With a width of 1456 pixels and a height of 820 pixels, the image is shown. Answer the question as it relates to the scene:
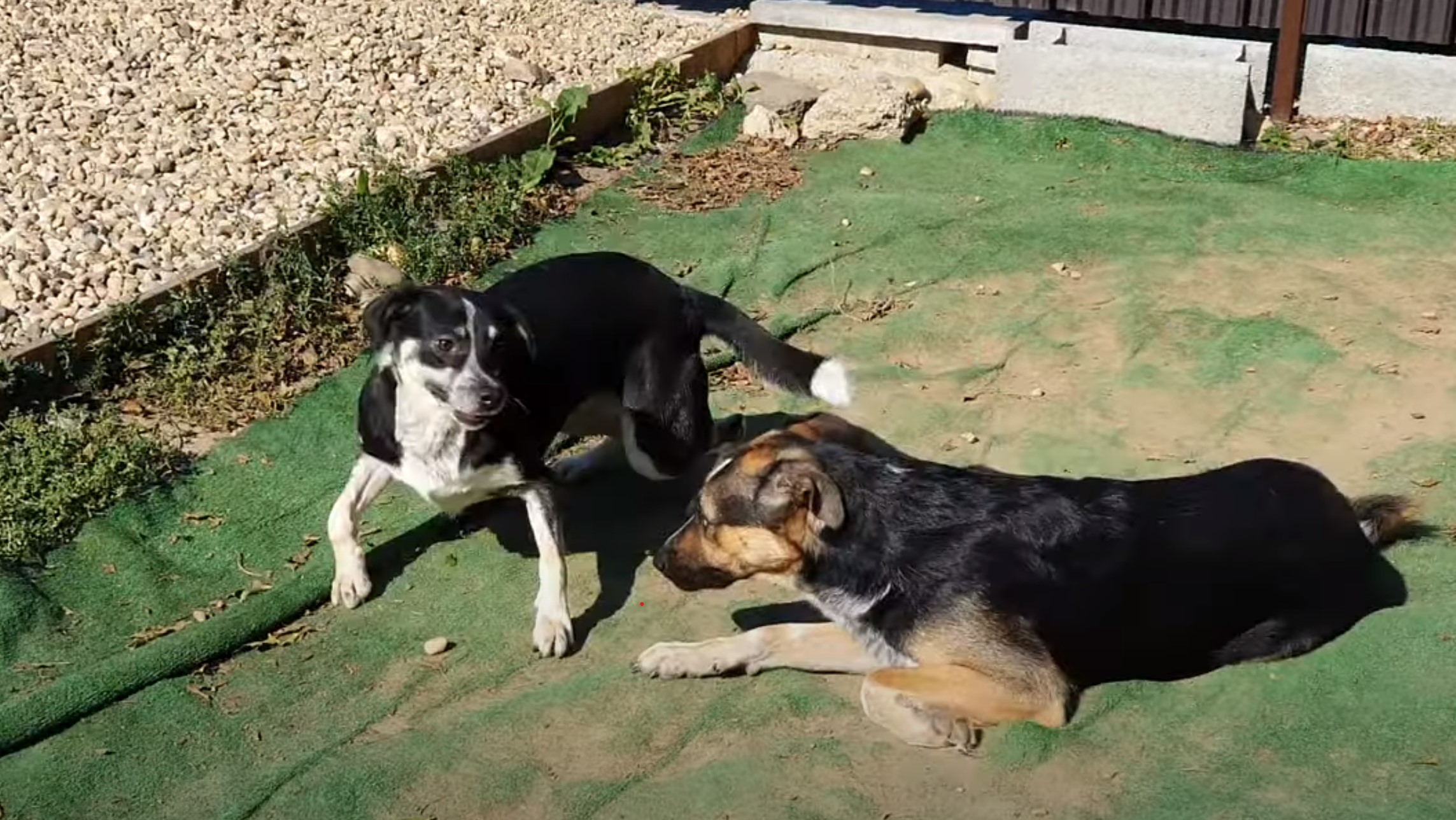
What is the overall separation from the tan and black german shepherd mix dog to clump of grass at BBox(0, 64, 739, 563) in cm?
259

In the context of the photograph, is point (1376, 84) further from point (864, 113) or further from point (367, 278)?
point (367, 278)

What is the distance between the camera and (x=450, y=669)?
5199mm

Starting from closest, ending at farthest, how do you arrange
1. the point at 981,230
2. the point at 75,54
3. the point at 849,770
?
the point at 849,770, the point at 981,230, the point at 75,54

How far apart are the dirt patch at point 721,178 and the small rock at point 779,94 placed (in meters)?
0.35

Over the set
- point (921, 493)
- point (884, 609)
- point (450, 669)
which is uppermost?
point (921, 493)

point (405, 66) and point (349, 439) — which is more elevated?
point (405, 66)

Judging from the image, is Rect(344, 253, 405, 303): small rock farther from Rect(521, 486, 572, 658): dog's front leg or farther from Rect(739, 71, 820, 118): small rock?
Rect(739, 71, 820, 118): small rock

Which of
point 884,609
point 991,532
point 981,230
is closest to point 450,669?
point 884,609

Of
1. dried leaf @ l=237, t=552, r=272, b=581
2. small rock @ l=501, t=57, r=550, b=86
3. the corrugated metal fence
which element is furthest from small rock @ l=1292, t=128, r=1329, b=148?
dried leaf @ l=237, t=552, r=272, b=581

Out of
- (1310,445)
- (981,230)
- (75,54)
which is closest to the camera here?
(1310,445)

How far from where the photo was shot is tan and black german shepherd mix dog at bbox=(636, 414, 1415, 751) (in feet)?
14.9

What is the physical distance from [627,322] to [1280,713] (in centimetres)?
259

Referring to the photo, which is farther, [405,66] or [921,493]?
[405,66]

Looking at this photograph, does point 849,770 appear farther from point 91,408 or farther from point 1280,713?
point 91,408
